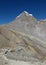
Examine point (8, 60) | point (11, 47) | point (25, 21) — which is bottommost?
point (8, 60)

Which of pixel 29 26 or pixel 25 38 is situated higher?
pixel 29 26

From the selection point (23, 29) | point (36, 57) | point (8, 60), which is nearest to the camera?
point (8, 60)

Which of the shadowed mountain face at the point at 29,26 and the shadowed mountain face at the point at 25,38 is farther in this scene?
the shadowed mountain face at the point at 29,26

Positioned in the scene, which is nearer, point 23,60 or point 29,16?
point 23,60

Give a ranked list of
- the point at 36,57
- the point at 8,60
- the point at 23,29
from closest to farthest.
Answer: the point at 8,60
the point at 36,57
the point at 23,29

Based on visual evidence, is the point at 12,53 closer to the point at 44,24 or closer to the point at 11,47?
the point at 11,47

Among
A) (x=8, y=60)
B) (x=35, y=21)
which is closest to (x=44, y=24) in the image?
(x=35, y=21)

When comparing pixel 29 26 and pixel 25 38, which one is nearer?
pixel 25 38

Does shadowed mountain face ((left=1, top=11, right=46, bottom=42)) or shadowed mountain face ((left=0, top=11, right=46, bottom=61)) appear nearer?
shadowed mountain face ((left=0, top=11, right=46, bottom=61))
